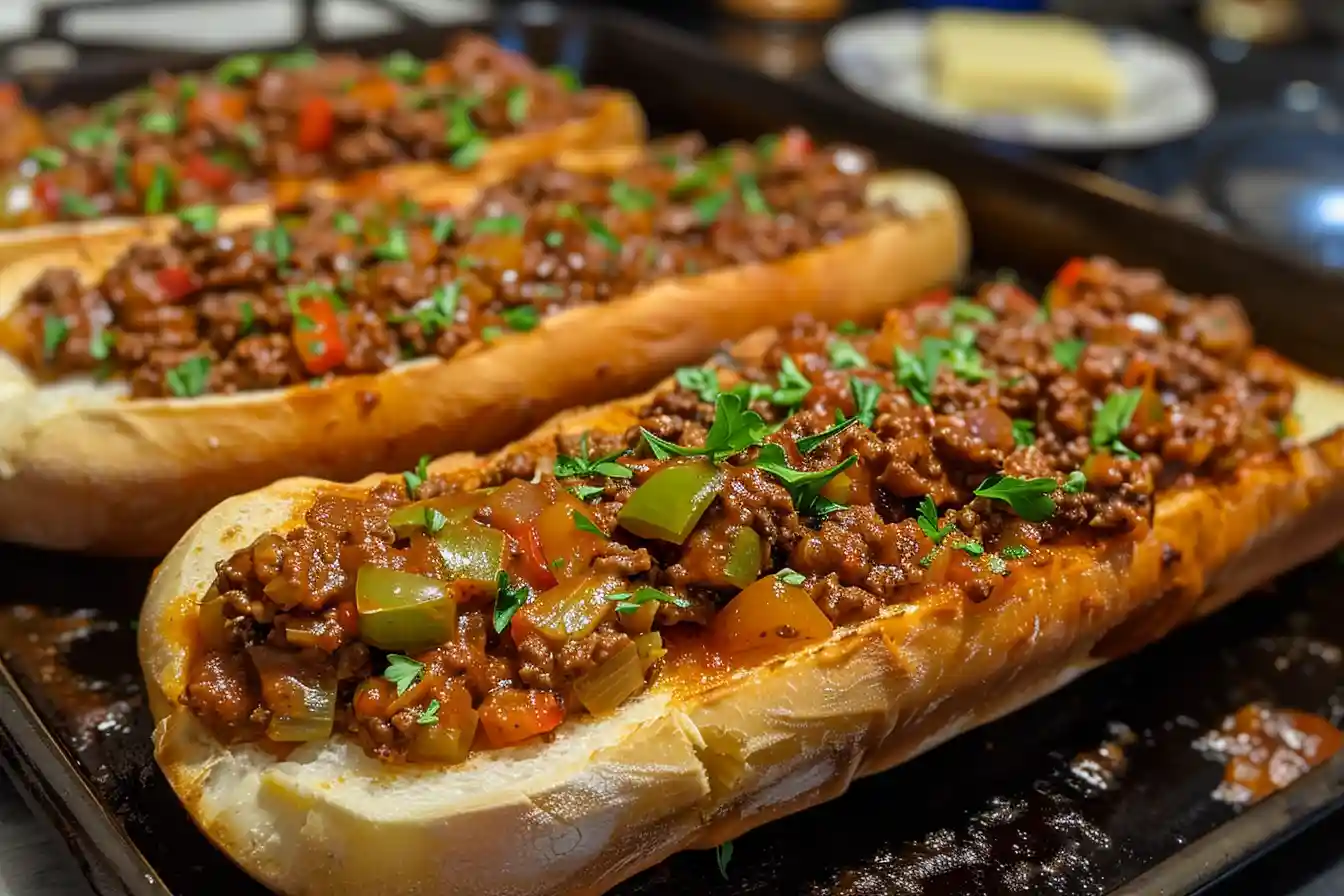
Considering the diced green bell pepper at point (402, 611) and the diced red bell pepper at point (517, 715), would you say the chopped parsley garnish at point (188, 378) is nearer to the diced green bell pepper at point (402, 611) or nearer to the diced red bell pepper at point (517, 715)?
the diced green bell pepper at point (402, 611)

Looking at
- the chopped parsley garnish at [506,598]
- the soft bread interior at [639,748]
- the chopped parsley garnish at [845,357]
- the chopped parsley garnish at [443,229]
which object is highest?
the chopped parsley garnish at [845,357]

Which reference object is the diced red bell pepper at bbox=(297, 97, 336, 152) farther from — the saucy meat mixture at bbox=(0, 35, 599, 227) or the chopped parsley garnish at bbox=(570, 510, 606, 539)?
the chopped parsley garnish at bbox=(570, 510, 606, 539)

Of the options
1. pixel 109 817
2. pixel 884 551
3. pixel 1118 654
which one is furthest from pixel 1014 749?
pixel 109 817

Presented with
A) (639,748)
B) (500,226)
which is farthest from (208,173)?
(639,748)

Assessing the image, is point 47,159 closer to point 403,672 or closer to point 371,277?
point 371,277

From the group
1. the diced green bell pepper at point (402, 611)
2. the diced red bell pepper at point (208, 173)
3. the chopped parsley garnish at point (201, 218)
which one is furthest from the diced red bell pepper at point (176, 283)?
the diced green bell pepper at point (402, 611)

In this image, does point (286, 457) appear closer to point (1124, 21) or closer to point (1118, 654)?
point (1118, 654)
